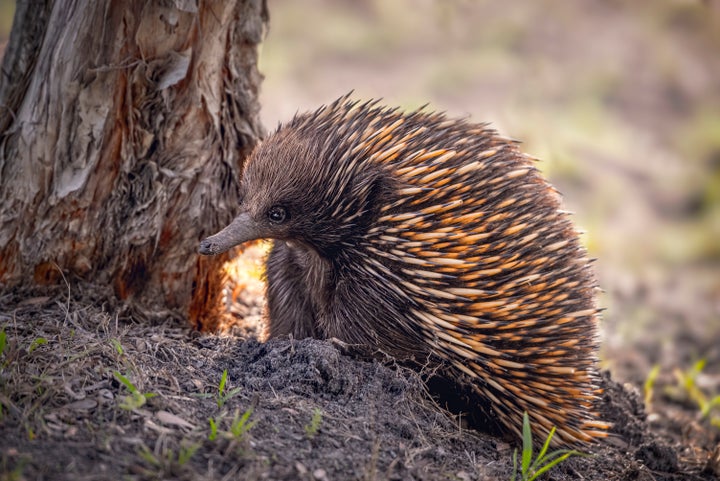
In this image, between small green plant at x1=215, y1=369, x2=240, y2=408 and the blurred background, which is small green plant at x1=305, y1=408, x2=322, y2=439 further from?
the blurred background

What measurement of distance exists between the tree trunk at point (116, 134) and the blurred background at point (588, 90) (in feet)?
17.2

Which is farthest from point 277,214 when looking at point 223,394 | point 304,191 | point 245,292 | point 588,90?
point 588,90

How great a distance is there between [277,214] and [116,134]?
1030 millimetres

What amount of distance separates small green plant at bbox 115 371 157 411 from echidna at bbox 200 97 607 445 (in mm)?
794

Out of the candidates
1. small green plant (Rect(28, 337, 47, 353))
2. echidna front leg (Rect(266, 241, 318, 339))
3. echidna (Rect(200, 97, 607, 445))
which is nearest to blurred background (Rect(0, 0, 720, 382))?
echidna (Rect(200, 97, 607, 445))

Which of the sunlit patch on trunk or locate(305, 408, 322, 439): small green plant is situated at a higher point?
the sunlit patch on trunk

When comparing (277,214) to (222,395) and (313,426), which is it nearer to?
(222,395)

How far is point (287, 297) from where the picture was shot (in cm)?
436

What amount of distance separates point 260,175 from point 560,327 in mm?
1801

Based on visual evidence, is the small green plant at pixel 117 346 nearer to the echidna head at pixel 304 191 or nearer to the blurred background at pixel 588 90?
the echidna head at pixel 304 191

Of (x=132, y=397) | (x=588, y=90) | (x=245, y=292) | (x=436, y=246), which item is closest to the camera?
(x=132, y=397)

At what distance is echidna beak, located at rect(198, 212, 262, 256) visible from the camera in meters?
3.64

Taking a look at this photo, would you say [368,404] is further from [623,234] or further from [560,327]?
[623,234]

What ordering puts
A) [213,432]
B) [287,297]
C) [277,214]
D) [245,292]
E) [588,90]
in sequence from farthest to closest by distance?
1. [588,90]
2. [245,292]
3. [287,297]
4. [277,214]
5. [213,432]
